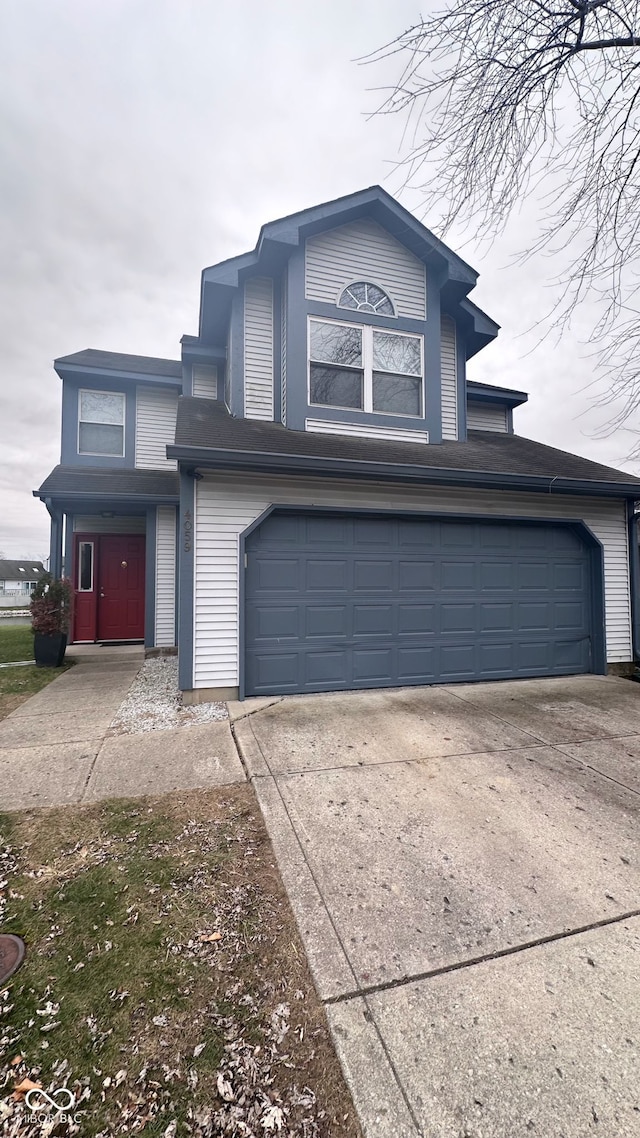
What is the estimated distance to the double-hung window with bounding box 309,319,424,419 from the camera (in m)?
6.86

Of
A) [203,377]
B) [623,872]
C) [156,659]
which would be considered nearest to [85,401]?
[203,377]

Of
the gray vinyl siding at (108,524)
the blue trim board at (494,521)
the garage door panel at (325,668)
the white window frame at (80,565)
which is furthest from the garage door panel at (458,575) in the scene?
the white window frame at (80,565)

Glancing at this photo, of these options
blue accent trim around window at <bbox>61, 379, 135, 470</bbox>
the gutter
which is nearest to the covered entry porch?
blue accent trim around window at <bbox>61, 379, 135, 470</bbox>

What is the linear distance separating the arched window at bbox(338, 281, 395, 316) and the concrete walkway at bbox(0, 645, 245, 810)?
21.4 feet

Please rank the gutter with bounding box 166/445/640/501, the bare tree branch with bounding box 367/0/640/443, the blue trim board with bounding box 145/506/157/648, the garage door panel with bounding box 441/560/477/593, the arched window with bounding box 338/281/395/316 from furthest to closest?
1. the blue trim board with bounding box 145/506/157/648
2. the arched window with bounding box 338/281/395/316
3. the garage door panel with bounding box 441/560/477/593
4. the gutter with bounding box 166/445/640/501
5. the bare tree branch with bounding box 367/0/640/443

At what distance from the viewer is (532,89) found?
3311mm

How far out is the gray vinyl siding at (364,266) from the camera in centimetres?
694

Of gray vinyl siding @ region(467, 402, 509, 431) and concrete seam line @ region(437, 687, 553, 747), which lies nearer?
concrete seam line @ region(437, 687, 553, 747)

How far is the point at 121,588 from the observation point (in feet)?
32.7

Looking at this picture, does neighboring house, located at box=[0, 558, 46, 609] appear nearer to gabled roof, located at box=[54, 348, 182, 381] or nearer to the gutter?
gabled roof, located at box=[54, 348, 182, 381]

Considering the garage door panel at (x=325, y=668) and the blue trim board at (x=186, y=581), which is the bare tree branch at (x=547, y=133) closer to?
the blue trim board at (x=186, y=581)

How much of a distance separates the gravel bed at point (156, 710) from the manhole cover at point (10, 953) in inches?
98.9

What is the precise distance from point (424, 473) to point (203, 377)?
563 cm

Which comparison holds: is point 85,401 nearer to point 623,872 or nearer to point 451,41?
point 451,41
